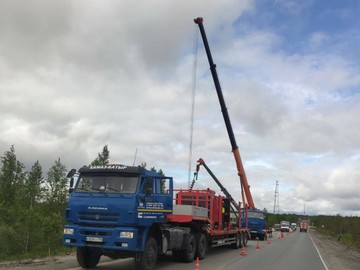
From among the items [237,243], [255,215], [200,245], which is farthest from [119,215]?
[255,215]

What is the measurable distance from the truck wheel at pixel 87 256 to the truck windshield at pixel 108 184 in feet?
6.23

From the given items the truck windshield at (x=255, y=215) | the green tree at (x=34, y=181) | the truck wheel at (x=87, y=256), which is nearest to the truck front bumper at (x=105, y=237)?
the truck wheel at (x=87, y=256)

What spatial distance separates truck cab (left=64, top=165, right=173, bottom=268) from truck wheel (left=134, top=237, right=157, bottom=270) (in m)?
0.24

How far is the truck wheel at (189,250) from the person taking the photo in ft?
54.0

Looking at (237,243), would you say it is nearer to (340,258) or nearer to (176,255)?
(340,258)

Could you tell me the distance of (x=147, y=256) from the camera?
12.8 metres

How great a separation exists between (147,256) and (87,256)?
2.11m

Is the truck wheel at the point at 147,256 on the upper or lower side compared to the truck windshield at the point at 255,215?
lower

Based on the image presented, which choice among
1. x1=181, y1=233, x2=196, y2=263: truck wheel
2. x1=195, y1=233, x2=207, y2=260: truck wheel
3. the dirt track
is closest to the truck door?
x1=181, y1=233, x2=196, y2=263: truck wheel

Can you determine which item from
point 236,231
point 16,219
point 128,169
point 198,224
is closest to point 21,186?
point 16,219

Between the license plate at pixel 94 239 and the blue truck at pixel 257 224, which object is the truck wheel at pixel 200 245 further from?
the blue truck at pixel 257 224

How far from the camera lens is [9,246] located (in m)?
21.3

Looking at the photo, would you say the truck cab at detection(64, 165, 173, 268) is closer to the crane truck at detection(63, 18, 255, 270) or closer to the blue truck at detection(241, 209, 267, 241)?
the crane truck at detection(63, 18, 255, 270)

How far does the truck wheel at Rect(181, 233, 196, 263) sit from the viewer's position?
1647 centimetres
